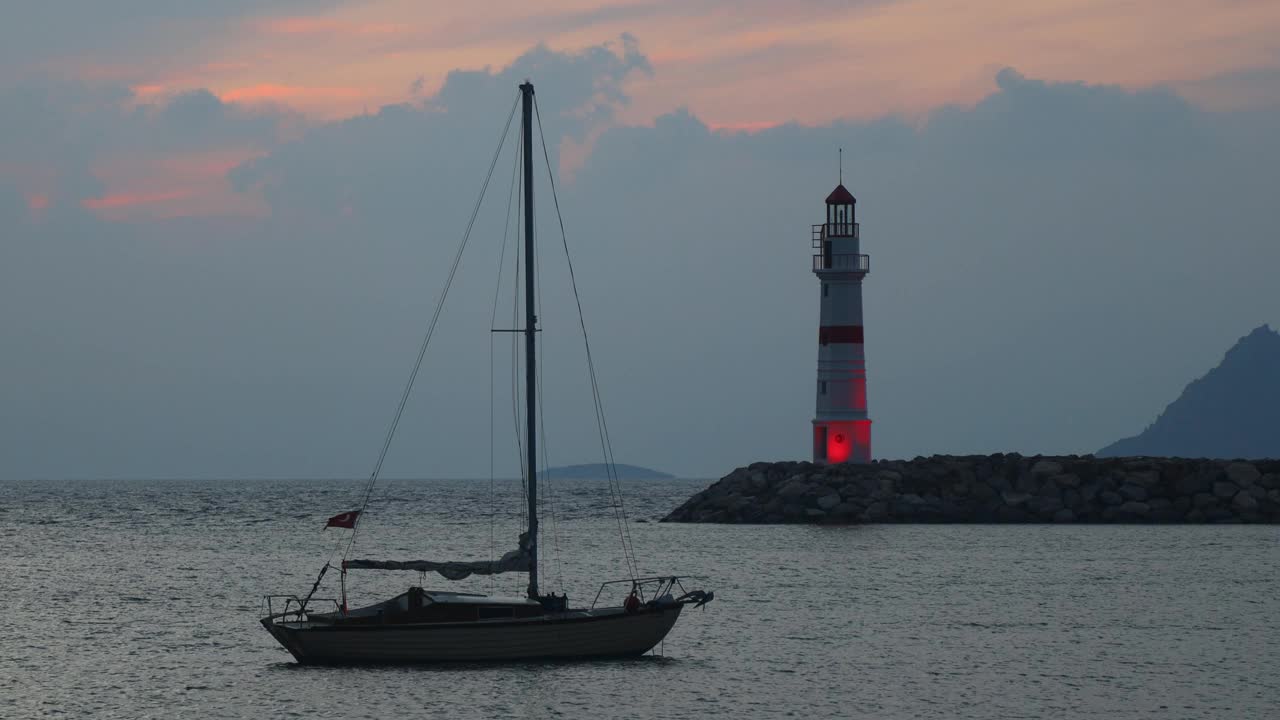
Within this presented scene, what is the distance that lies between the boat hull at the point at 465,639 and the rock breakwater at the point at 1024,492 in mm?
40589

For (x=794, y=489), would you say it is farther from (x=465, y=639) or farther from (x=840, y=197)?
(x=465, y=639)

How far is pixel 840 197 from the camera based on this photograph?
72562mm

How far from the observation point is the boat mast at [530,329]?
1264 inches

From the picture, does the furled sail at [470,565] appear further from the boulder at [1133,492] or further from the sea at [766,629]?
the boulder at [1133,492]

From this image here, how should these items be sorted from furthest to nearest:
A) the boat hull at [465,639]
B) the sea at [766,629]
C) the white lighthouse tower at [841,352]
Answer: the white lighthouse tower at [841,352]
the boat hull at [465,639]
the sea at [766,629]

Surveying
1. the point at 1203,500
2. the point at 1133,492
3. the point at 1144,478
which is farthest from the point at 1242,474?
the point at 1133,492

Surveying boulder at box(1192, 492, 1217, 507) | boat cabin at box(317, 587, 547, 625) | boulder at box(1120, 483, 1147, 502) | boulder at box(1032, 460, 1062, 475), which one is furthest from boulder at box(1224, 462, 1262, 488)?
boat cabin at box(317, 587, 547, 625)

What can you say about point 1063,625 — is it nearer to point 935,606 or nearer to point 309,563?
point 935,606

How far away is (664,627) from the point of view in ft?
108

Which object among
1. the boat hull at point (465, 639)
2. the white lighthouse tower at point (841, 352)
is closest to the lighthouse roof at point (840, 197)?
the white lighthouse tower at point (841, 352)

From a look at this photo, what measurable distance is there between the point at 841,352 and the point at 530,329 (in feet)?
125

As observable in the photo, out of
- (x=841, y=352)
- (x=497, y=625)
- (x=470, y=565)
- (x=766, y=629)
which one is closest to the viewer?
(x=497, y=625)

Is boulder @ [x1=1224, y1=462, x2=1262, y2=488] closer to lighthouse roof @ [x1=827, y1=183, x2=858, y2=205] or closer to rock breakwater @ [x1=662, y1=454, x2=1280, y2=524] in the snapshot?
rock breakwater @ [x1=662, y1=454, x2=1280, y2=524]

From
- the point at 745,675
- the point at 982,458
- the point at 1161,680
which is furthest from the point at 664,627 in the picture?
the point at 982,458
